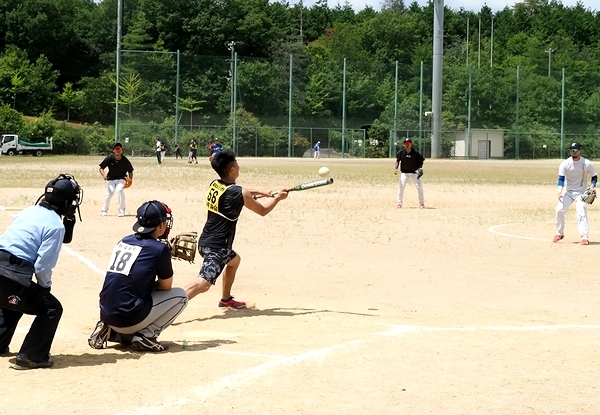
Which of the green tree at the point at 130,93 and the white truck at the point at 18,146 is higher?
the green tree at the point at 130,93

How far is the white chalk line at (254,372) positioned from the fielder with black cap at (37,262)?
4.77 ft

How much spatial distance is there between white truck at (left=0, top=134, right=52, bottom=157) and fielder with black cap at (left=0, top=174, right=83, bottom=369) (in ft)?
236

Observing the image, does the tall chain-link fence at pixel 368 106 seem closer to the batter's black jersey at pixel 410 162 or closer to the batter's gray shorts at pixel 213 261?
the batter's black jersey at pixel 410 162

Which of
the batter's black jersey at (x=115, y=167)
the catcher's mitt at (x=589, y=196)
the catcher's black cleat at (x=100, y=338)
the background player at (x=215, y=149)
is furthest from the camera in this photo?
the batter's black jersey at (x=115, y=167)

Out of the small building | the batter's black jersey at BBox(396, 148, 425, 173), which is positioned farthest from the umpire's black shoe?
the small building

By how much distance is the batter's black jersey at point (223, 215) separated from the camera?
1051cm

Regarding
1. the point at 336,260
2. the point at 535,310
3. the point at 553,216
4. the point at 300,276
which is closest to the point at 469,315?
the point at 535,310

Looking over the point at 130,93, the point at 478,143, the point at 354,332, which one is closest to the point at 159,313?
the point at 354,332

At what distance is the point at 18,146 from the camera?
77.6 m

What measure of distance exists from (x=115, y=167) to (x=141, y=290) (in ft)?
50.9

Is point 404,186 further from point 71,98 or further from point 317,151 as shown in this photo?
point 71,98

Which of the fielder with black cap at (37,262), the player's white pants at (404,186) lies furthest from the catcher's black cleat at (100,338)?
the player's white pants at (404,186)

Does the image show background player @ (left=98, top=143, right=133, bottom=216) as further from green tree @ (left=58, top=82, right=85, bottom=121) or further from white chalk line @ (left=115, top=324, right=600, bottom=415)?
green tree @ (left=58, top=82, right=85, bottom=121)

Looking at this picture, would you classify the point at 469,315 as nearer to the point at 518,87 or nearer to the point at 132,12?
the point at 518,87
